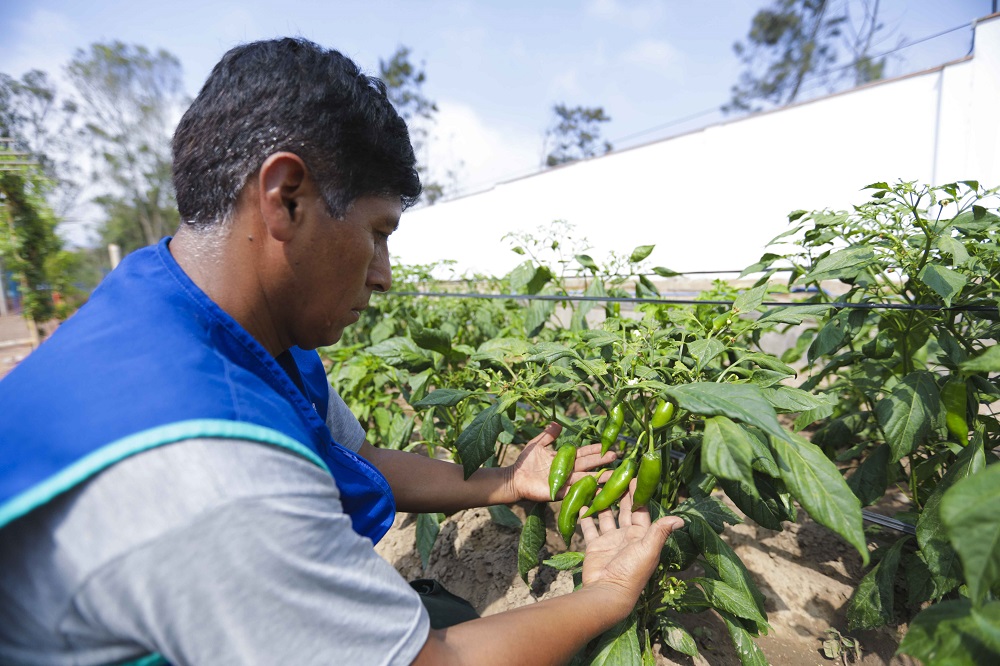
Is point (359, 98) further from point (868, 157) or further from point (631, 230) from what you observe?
point (631, 230)

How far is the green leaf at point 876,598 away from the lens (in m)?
1.42

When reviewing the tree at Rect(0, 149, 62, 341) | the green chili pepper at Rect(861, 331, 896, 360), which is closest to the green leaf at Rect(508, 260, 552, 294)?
the green chili pepper at Rect(861, 331, 896, 360)

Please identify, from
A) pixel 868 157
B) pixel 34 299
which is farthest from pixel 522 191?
pixel 34 299

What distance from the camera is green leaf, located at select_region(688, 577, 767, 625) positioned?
1.18m

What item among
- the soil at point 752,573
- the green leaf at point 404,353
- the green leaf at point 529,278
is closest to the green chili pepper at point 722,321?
the soil at point 752,573

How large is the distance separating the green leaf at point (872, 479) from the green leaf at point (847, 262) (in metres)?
0.55

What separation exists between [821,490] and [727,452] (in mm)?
191

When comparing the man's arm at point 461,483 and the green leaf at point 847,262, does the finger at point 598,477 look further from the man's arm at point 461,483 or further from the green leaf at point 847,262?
the green leaf at point 847,262

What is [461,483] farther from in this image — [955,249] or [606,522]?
[955,249]

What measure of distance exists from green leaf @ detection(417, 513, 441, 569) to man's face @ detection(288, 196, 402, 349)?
40.3 inches

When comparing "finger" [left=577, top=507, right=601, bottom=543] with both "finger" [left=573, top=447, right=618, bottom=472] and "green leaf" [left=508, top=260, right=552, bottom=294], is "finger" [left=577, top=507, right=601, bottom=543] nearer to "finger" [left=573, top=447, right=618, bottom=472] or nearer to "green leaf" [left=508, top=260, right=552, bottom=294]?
"finger" [left=573, top=447, right=618, bottom=472]

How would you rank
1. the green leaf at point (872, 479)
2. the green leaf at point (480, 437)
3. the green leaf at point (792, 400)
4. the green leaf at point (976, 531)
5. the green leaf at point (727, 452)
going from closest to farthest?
the green leaf at point (976, 531)
the green leaf at point (727, 452)
the green leaf at point (792, 400)
the green leaf at point (480, 437)
the green leaf at point (872, 479)

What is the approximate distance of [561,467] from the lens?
126 centimetres

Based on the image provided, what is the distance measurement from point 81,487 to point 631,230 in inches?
486
